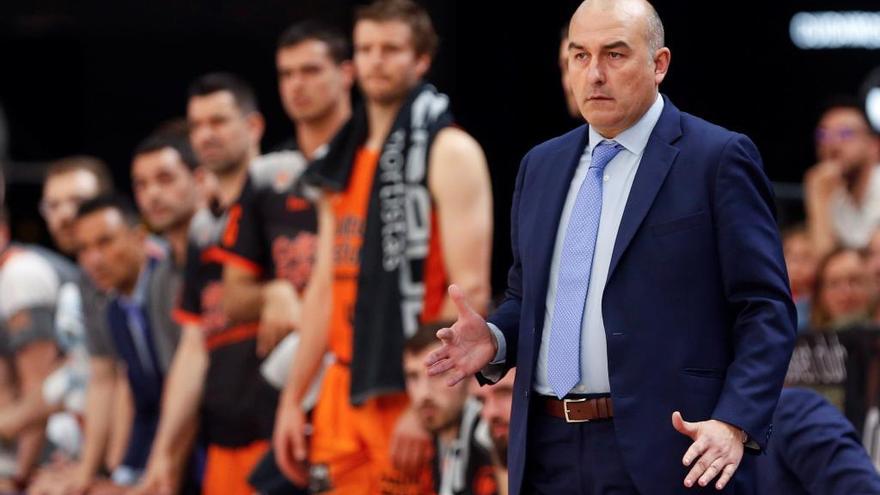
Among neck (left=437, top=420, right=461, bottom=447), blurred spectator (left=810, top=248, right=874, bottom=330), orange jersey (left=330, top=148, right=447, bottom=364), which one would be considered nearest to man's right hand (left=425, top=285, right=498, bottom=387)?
neck (left=437, top=420, right=461, bottom=447)

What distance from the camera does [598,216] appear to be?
3.35 metres

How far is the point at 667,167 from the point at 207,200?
4.13 meters

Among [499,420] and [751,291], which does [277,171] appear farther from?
[751,291]

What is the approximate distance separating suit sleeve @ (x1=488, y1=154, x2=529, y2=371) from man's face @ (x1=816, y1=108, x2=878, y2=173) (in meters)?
4.76

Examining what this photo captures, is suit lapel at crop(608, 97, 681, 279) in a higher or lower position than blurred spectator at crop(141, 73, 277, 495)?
higher

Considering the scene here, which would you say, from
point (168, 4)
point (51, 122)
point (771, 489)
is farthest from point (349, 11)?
point (771, 489)

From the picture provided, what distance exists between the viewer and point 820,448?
3773mm

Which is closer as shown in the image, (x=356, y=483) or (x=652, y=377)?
(x=652, y=377)

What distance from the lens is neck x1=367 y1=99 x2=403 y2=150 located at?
5426mm

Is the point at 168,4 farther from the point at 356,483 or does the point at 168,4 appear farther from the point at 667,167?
the point at 667,167

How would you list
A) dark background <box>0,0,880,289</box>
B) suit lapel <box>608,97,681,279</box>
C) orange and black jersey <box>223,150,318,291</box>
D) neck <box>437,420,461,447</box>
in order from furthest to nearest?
dark background <box>0,0,880,289</box>
orange and black jersey <box>223,150,318,291</box>
neck <box>437,420,461,447</box>
suit lapel <box>608,97,681,279</box>

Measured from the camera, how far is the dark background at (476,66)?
30.1 ft

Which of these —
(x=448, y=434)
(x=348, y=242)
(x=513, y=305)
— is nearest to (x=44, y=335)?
(x=348, y=242)

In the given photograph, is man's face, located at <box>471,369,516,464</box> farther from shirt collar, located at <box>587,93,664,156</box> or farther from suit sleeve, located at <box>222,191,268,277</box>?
shirt collar, located at <box>587,93,664,156</box>
